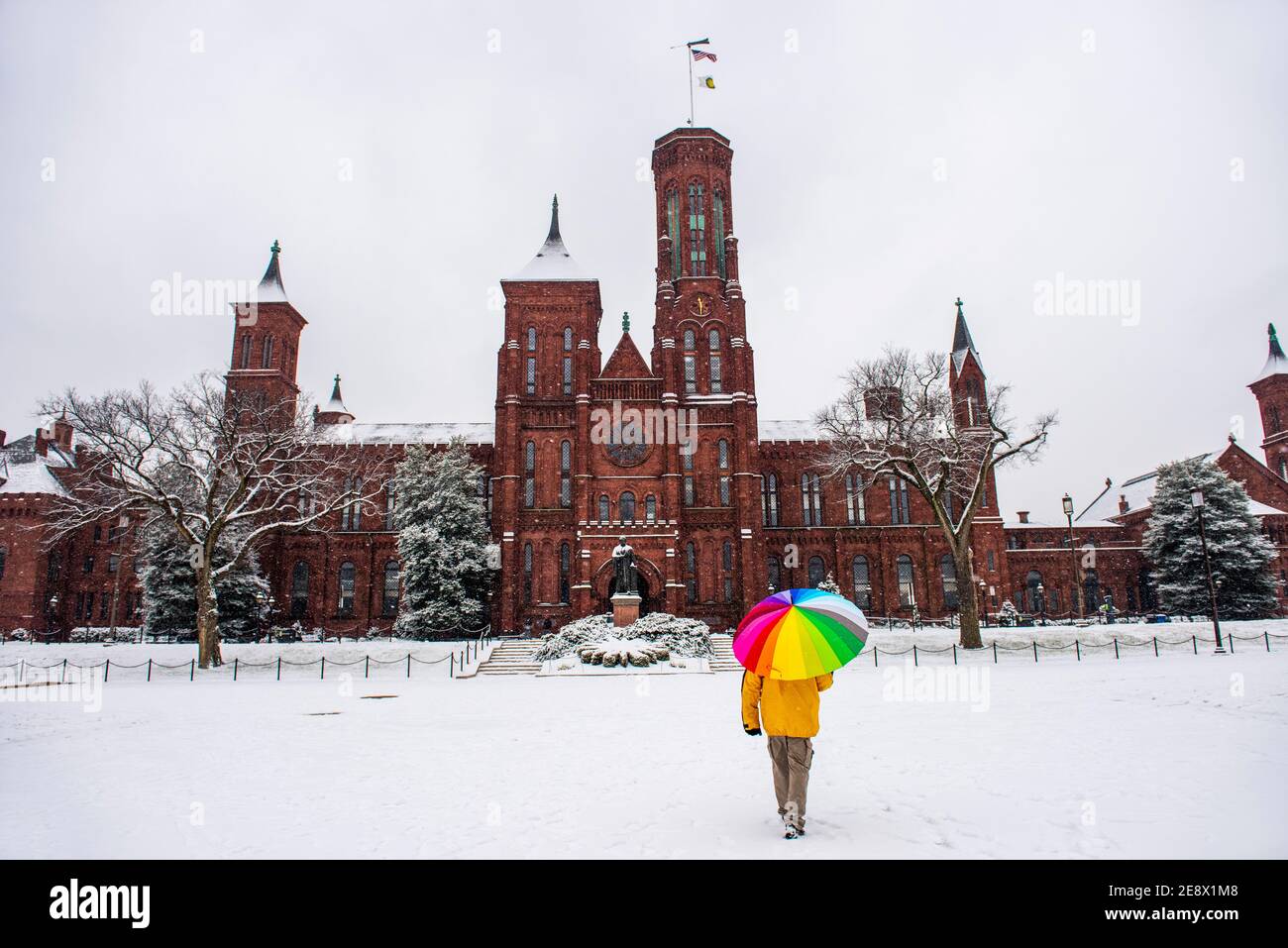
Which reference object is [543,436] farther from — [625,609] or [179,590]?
[179,590]

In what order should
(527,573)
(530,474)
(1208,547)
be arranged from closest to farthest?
(1208,547) → (527,573) → (530,474)

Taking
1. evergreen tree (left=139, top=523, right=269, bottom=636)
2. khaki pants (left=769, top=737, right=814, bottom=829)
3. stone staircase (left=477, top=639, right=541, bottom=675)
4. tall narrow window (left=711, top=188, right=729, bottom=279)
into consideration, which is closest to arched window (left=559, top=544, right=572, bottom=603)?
stone staircase (left=477, top=639, right=541, bottom=675)

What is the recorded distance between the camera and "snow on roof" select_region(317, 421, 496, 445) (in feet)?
178

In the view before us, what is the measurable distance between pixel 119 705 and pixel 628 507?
2846 centimetres

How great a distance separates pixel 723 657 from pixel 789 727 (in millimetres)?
23792

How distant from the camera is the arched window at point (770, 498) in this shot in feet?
171

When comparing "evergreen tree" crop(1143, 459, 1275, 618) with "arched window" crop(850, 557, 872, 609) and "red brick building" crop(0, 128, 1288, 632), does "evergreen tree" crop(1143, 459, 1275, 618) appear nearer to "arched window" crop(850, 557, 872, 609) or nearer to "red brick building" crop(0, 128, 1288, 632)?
"red brick building" crop(0, 128, 1288, 632)

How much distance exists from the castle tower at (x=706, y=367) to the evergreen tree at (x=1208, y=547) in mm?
25705

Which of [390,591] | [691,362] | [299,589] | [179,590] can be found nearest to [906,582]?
[691,362]

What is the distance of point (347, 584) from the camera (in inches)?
1962
